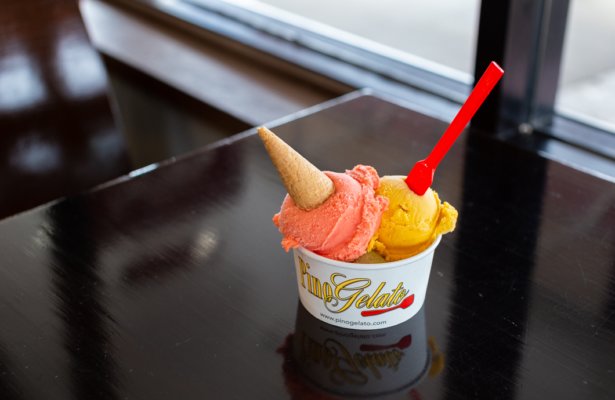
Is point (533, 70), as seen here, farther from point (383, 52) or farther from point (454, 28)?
point (383, 52)

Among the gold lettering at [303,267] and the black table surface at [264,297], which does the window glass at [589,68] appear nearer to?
the black table surface at [264,297]

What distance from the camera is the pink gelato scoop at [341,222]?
712 mm

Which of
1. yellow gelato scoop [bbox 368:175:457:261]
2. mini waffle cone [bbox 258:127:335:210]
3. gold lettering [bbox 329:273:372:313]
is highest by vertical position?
mini waffle cone [bbox 258:127:335:210]

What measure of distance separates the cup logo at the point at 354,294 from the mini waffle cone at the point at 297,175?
0.07 m

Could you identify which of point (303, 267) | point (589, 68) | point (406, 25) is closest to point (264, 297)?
point (303, 267)

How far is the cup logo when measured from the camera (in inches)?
28.7

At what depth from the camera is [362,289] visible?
73cm

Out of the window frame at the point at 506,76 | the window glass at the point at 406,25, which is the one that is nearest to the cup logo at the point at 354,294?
the window frame at the point at 506,76

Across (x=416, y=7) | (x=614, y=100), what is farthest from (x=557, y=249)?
(x=416, y=7)

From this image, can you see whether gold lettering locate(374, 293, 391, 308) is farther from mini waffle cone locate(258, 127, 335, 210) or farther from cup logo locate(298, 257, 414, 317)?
mini waffle cone locate(258, 127, 335, 210)

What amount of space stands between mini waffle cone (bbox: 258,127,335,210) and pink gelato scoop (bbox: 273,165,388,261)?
0.01 metres

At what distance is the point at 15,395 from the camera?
0.69 m

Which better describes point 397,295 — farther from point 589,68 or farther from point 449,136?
point 589,68

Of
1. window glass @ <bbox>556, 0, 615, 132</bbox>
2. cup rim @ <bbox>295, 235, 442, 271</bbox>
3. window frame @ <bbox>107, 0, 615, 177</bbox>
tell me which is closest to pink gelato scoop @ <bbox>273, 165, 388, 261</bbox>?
cup rim @ <bbox>295, 235, 442, 271</bbox>
